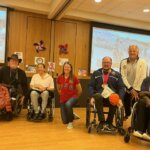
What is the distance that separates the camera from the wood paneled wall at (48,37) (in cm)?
526

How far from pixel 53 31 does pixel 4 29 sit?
1.16m

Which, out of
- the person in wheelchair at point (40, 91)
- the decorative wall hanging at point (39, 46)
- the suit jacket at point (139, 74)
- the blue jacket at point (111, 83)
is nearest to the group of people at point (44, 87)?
the person in wheelchair at point (40, 91)

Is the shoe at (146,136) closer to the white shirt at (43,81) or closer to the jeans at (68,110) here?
the jeans at (68,110)

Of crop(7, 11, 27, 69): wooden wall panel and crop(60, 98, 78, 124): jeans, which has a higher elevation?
crop(7, 11, 27, 69): wooden wall panel

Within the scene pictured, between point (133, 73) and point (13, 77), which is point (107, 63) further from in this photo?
point (13, 77)

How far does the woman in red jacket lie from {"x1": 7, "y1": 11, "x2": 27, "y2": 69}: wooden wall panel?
1914mm

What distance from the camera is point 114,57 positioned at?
20.4 ft

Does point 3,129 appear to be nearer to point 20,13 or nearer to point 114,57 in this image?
point 20,13

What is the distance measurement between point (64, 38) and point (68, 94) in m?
2.37

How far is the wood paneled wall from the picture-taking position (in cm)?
526

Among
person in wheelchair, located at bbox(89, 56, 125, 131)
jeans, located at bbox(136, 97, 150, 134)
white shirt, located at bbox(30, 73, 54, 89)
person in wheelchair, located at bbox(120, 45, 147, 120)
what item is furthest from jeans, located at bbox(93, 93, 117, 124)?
white shirt, located at bbox(30, 73, 54, 89)

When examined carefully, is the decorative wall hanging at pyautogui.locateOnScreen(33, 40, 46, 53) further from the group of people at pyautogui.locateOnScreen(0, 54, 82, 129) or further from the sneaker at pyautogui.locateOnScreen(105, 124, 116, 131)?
the sneaker at pyautogui.locateOnScreen(105, 124, 116, 131)

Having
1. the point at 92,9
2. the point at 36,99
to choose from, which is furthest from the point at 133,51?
the point at 92,9

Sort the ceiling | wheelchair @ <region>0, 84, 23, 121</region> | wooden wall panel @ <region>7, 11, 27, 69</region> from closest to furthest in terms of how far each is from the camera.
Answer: wheelchair @ <region>0, 84, 23, 121</region>
the ceiling
wooden wall panel @ <region>7, 11, 27, 69</region>
